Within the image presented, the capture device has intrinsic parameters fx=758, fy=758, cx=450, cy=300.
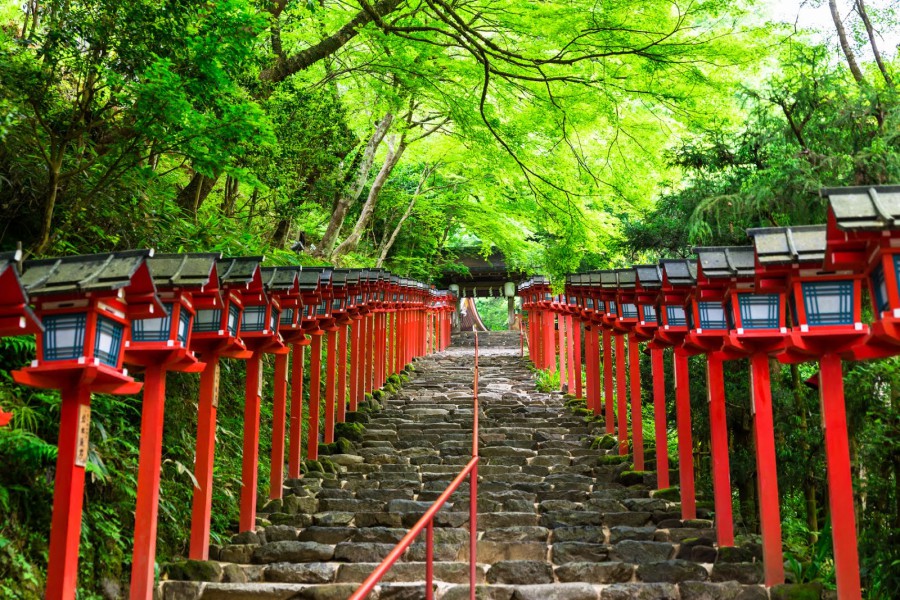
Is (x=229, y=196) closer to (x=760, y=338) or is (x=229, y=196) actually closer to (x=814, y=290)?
(x=760, y=338)

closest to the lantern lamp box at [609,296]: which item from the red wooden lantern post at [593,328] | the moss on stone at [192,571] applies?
the red wooden lantern post at [593,328]

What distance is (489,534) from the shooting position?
790 cm

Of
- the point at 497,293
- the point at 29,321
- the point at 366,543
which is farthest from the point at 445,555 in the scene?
the point at 497,293

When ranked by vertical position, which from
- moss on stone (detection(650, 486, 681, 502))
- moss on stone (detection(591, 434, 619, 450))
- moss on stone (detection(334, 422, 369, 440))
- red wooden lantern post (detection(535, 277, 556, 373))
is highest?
red wooden lantern post (detection(535, 277, 556, 373))

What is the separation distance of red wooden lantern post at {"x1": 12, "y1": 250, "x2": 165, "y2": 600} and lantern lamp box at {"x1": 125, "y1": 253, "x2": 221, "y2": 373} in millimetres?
1161

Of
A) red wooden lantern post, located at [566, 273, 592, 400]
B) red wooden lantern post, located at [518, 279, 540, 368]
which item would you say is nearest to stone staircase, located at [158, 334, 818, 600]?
red wooden lantern post, located at [566, 273, 592, 400]

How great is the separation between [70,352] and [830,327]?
17.2ft

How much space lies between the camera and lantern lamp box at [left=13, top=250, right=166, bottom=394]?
176 inches

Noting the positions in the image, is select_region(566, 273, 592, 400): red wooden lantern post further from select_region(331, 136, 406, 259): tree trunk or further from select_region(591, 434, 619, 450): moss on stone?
select_region(331, 136, 406, 259): tree trunk

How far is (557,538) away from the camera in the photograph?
7922 mm

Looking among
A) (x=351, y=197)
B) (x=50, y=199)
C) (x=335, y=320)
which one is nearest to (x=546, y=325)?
(x=351, y=197)

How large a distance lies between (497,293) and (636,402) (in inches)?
1232

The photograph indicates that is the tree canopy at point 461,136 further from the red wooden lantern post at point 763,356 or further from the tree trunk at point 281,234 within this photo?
the red wooden lantern post at point 763,356

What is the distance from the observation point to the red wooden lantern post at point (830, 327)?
18.2ft
